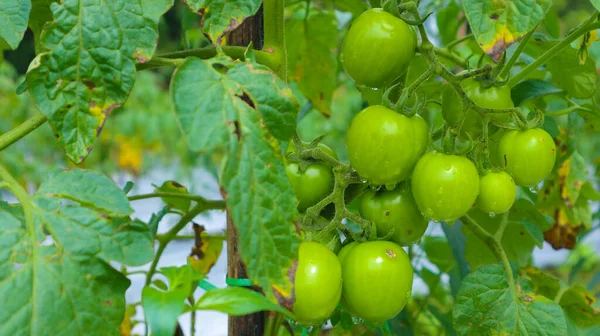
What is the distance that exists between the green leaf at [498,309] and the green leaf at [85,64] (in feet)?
1.45

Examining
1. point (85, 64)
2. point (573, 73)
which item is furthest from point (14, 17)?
point (573, 73)

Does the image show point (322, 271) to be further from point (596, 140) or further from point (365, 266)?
point (596, 140)

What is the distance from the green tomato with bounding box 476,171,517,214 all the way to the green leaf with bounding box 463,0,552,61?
0.15 metres

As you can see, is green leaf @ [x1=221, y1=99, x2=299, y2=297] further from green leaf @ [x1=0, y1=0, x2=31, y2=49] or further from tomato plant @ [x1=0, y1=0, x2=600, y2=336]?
green leaf @ [x1=0, y1=0, x2=31, y2=49]

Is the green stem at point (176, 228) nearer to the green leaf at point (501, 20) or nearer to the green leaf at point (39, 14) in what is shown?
the green leaf at point (39, 14)

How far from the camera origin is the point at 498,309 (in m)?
0.71

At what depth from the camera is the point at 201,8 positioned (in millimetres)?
532

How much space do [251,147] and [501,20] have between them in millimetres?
232

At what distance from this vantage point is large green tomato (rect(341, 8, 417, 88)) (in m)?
0.57

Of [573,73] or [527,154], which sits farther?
[573,73]

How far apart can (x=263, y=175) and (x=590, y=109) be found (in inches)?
24.4

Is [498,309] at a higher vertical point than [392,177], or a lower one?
lower

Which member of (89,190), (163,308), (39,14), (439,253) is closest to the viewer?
(163,308)

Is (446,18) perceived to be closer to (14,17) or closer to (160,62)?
(160,62)
